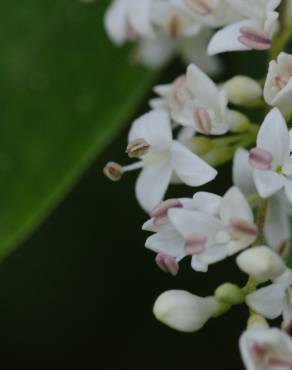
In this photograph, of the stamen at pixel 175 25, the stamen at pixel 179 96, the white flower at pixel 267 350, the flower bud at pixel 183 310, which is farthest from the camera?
the stamen at pixel 175 25

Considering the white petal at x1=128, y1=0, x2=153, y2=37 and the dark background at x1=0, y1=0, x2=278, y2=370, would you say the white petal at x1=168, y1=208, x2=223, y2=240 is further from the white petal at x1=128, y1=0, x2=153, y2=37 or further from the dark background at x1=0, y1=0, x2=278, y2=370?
the dark background at x1=0, y1=0, x2=278, y2=370

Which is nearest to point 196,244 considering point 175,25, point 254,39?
point 254,39

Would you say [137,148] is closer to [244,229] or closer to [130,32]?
[244,229]

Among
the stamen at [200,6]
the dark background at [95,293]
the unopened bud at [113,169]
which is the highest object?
the stamen at [200,6]

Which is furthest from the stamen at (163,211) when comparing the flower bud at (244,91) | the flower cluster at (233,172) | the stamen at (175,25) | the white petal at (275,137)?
the stamen at (175,25)

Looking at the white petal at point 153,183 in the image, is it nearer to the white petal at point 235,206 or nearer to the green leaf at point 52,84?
the white petal at point 235,206

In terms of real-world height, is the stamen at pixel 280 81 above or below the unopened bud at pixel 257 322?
above

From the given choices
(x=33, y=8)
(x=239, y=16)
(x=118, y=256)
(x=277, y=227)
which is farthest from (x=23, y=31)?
(x=277, y=227)
